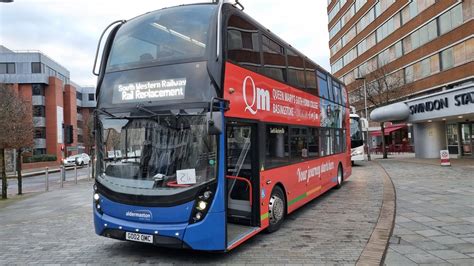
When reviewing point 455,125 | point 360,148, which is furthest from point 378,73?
point 360,148

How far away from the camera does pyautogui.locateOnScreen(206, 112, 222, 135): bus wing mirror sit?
506 centimetres

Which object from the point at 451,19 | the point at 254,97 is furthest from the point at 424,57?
the point at 254,97

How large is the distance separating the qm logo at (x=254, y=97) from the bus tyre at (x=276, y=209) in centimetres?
168

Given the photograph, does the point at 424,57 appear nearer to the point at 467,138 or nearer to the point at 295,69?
the point at 467,138

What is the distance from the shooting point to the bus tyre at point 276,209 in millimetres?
7100

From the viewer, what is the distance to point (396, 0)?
41406 millimetres

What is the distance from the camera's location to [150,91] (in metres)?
5.77

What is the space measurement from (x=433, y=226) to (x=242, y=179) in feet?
13.1

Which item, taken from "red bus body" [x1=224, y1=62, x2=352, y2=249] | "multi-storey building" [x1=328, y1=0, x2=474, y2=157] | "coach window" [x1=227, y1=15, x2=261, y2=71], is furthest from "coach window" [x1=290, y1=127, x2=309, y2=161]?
"multi-storey building" [x1=328, y1=0, x2=474, y2=157]

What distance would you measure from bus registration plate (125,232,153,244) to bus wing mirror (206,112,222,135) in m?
1.78

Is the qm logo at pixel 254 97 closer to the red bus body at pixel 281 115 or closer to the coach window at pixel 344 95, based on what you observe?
the red bus body at pixel 281 115

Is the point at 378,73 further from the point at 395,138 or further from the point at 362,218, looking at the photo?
the point at 362,218

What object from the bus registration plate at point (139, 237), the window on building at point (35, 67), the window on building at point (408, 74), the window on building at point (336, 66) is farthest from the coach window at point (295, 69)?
the window on building at point (336, 66)

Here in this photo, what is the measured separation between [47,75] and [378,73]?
44.7 meters
